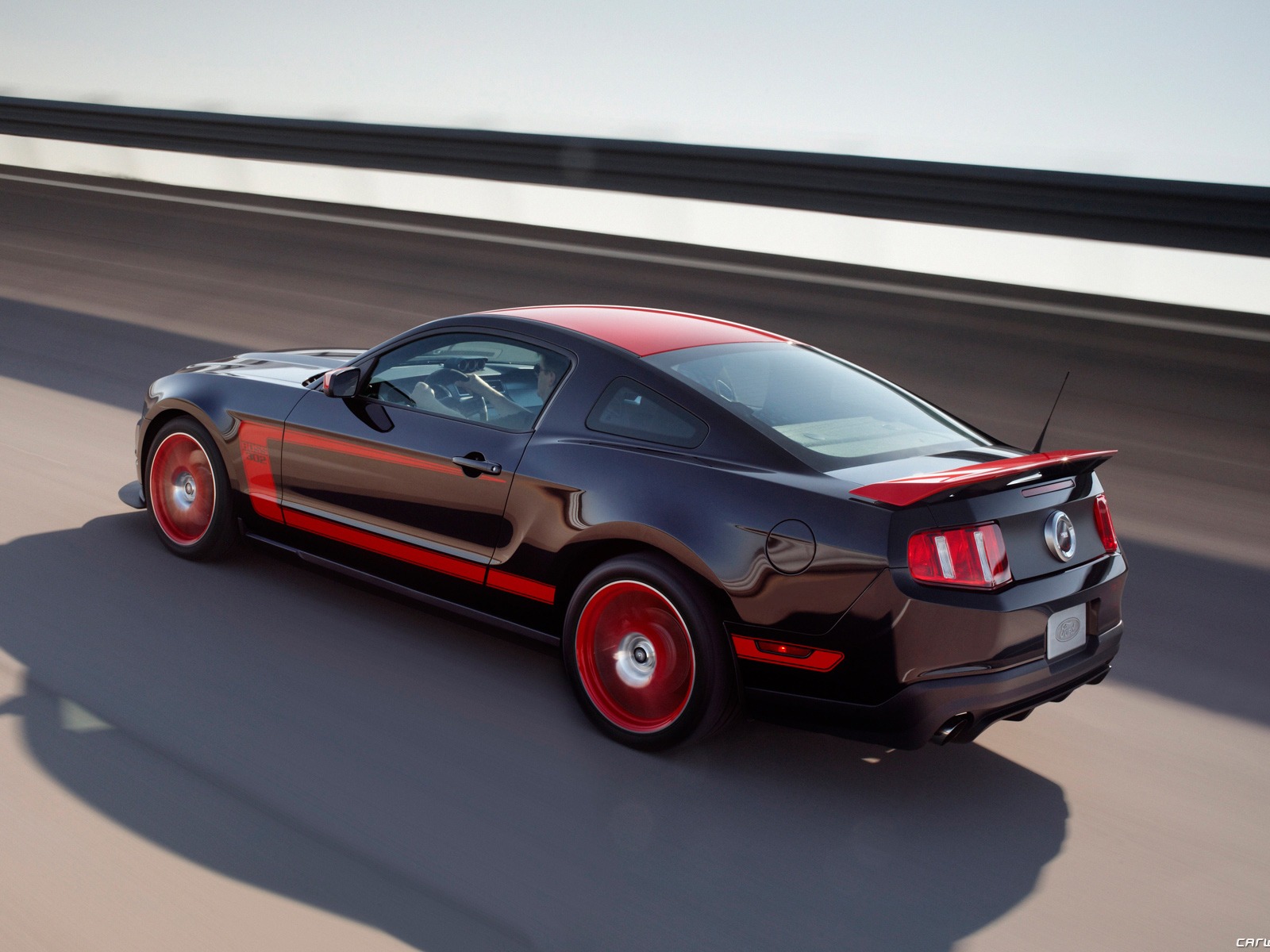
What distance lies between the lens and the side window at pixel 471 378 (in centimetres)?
416

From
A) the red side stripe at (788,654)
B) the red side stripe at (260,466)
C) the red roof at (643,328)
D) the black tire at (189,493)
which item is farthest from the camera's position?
the black tire at (189,493)

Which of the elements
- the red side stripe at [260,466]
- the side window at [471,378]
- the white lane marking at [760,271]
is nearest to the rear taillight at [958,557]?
the side window at [471,378]

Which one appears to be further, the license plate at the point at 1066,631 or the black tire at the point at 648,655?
the black tire at the point at 648,655

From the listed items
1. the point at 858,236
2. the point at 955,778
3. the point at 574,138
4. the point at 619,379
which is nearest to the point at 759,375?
the point at 619,379

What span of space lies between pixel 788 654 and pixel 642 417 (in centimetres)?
96

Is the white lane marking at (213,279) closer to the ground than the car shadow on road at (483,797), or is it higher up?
higher up

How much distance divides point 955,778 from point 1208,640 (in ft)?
6.07

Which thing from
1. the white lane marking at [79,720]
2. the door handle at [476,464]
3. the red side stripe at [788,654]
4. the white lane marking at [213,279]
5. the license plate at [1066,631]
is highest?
the door handle at [476,464]

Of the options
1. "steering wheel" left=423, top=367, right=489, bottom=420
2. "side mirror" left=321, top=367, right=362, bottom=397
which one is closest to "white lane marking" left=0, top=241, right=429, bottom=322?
"side mirror" left=321, top=367, right=362, bottom=397

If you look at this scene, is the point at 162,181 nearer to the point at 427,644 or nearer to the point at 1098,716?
the point at 427,644

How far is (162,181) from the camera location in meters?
14.2

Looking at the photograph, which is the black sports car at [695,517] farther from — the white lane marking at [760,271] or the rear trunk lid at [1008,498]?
the white lane marking at [760,271]

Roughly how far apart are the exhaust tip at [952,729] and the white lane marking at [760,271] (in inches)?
202

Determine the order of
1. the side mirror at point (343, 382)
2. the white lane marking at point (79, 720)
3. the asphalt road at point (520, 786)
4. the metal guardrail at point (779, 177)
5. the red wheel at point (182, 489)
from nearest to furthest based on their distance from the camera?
the asphalt road at point (520, 786), the white lane marking at point (79, 720), the side mirror at point (343, 382), the red wheel at point (182, 489), the metal guardrail at point (779, 177)
